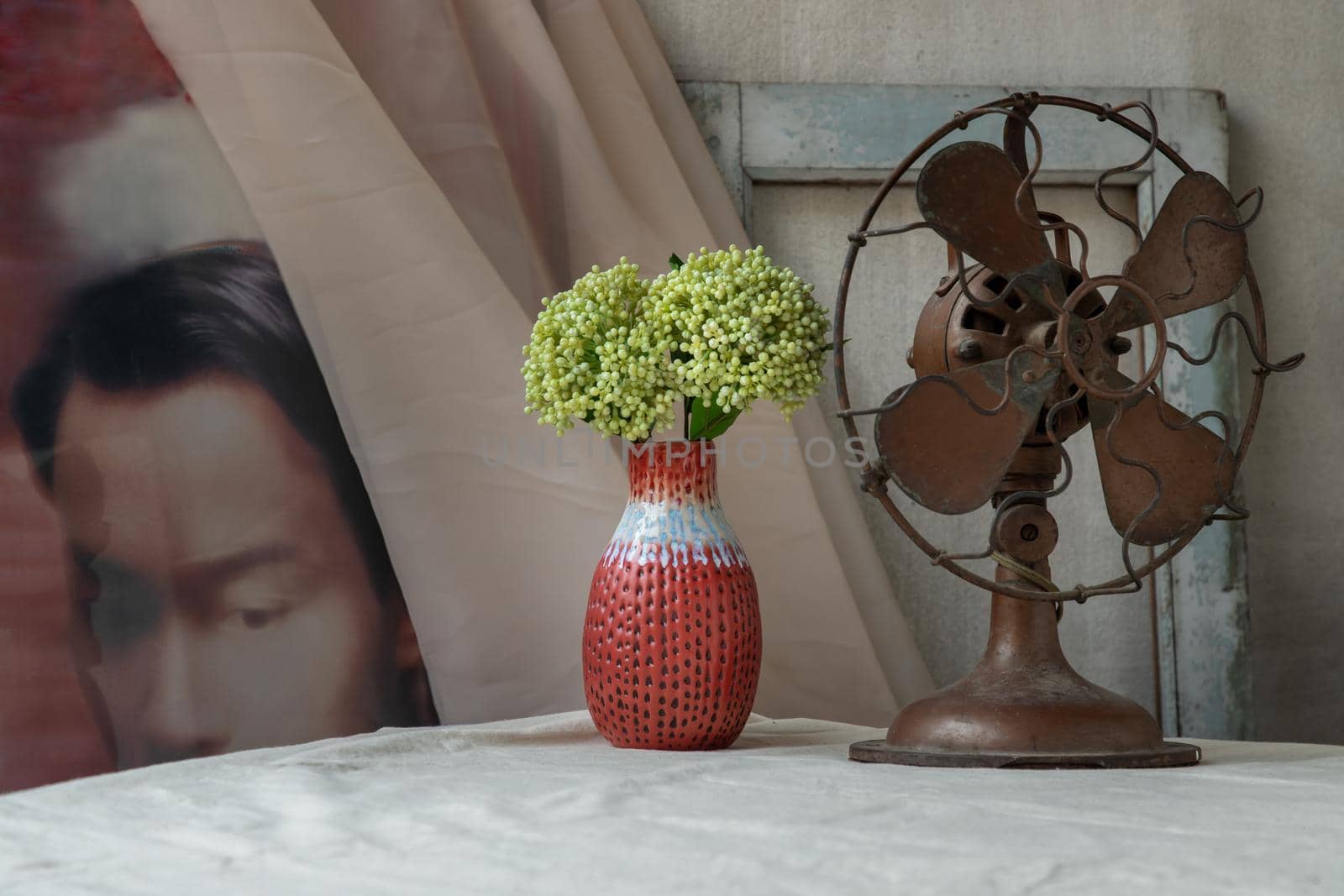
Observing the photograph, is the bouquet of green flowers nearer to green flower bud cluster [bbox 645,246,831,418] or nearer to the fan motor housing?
green flower bud cluster [bbox 645,246,831,418]

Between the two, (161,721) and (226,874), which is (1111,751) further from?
(161,721)

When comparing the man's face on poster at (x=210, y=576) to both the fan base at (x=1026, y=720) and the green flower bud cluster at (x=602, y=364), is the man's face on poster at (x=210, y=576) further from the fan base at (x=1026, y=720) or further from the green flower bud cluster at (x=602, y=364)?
the fan base at (x=1026, y=720)

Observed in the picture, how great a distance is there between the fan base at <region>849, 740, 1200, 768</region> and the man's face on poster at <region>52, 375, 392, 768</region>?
75 cm

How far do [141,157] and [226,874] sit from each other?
1176 mm

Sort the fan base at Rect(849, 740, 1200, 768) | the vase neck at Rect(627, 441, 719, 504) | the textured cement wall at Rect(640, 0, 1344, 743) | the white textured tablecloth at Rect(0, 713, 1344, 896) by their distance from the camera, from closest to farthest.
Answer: the white textured tablecloth at Rect(0, 713, 1344, 896) → the fan base at Rect(849, 740, 1200, 768) → the vase neck at Rect(627, 441, 719, 504) → the textured cement wall at Rect(640, 0, 1344, 743)

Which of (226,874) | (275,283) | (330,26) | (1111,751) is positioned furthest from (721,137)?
(226,874)

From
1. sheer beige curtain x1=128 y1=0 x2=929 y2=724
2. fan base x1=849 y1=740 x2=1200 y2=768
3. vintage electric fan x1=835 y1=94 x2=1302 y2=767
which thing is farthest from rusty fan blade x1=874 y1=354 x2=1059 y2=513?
sheer beige curtain x1=128 y1=0 x2=929 y2=724

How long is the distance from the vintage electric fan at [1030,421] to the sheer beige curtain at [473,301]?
0.45m

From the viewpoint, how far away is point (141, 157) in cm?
159

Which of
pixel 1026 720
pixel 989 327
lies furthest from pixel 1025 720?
pixel 989 327

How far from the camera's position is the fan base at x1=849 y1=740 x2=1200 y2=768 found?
3.71ft

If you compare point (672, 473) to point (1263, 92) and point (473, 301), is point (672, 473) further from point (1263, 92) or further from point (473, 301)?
point (1263, 92)

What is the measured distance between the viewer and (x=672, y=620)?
1.32m

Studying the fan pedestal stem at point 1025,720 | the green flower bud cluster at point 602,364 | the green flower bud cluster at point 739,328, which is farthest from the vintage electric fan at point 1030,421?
the green flower bud cluster at point 602,364
